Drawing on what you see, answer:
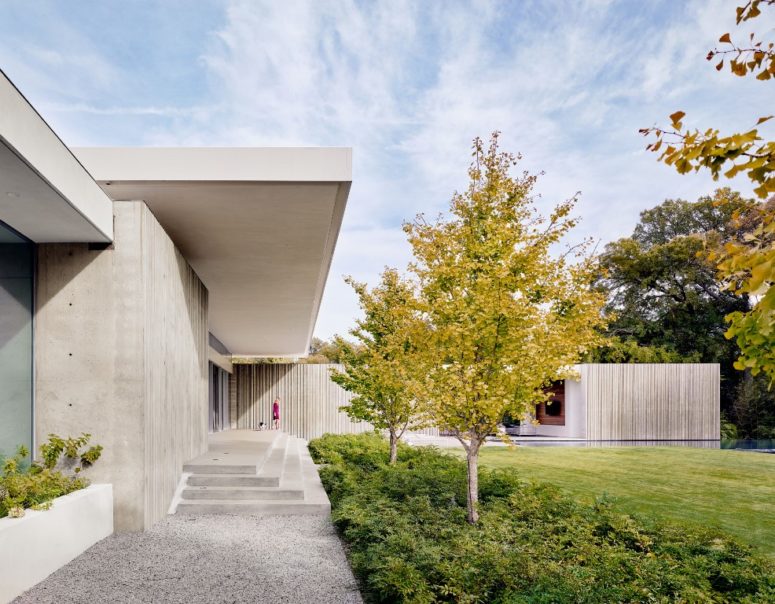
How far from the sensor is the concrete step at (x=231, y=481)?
349 inches

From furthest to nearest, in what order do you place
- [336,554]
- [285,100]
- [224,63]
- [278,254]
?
1. [285,100]
2. [224,63]
3. [278,254]
4. [336,554]

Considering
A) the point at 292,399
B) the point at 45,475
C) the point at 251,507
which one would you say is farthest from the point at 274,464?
the point at 292,399

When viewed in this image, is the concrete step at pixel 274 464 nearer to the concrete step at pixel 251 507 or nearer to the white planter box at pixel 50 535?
the concrete step at pixel 251 507

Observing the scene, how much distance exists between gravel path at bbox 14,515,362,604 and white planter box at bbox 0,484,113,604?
4.0 inches

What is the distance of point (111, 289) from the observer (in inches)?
268

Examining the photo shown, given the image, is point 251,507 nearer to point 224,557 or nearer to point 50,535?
point 224,557

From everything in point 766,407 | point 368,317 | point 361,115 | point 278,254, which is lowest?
point 766,407

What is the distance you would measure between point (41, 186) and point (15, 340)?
2.21 meters

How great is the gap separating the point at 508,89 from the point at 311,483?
373 inches

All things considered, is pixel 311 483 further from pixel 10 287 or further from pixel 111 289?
pixel 10 287

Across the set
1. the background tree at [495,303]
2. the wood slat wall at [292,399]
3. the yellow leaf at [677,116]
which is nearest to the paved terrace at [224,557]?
the background tree at [495,303]

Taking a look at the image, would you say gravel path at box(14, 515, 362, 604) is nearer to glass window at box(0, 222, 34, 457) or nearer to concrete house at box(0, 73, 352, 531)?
concrete house at box(0, 73, 352, 531)

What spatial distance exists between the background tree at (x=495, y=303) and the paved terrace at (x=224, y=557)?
2.26 metres

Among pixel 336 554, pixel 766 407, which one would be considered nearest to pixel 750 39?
pixel 336 554
